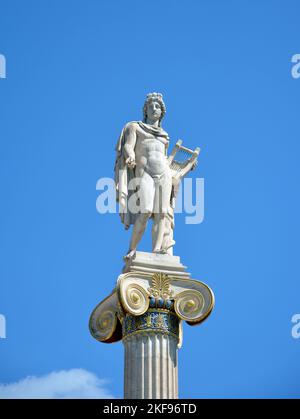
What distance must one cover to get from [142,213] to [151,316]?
3015 millimetres

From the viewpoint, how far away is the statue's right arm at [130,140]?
120 feet

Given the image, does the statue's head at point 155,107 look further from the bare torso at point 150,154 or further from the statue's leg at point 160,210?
the statue's leg at point 160,210

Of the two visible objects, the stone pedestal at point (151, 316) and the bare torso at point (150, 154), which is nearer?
the stone pedestal at point (151, 316)

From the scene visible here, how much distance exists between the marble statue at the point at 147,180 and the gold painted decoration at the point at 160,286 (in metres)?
0.93

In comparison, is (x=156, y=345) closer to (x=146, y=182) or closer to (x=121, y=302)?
(x=121, y=302)

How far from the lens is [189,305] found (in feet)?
114

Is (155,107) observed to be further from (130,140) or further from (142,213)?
(142,213)

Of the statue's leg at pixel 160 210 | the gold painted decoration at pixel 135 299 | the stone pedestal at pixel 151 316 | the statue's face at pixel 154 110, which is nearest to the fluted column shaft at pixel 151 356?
the stone pedestal at pixel 151 316

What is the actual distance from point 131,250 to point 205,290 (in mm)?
2279

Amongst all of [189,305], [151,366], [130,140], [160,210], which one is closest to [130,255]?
[160,210]

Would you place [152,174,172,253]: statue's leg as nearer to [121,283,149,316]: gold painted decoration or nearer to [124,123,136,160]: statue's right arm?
[124,123,136,160]: statue's right arm

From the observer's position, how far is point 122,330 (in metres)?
34.7

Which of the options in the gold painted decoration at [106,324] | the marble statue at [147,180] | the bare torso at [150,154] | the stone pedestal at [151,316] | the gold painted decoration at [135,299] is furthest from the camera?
the bare torso at [150,154]
